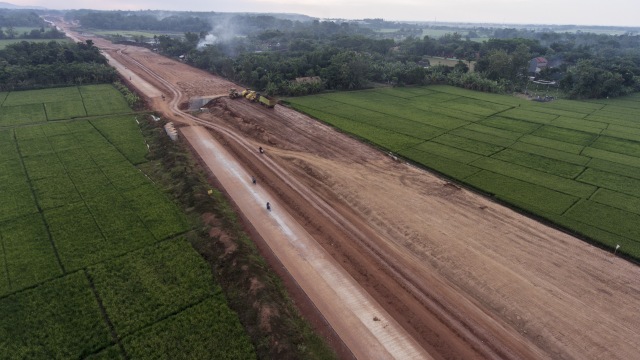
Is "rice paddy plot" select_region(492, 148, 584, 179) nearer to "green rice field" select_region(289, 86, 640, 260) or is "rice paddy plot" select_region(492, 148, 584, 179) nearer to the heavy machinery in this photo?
"green rice field" select_region(289, 86, 640, 260)

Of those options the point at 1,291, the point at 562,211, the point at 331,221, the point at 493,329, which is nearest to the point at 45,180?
A: the point at 1,291

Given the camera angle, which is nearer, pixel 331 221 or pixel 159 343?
pixel 159 343

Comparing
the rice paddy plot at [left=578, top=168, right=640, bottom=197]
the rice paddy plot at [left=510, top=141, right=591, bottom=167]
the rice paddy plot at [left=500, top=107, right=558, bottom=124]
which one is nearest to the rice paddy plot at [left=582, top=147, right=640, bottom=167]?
the rice paddy plot at [left=510, top=141, right=591, bottom=167]

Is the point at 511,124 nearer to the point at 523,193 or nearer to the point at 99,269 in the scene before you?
the point at 523,193

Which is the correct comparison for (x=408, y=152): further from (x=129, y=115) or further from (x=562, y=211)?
(x=129, y=115)

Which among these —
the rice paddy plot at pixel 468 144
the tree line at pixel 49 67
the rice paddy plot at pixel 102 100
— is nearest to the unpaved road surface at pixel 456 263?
the rice paddy plot at pixel 468 144

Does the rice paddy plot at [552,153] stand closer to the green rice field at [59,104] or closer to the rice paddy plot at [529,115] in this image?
the rice paddy plot at [529,115]
